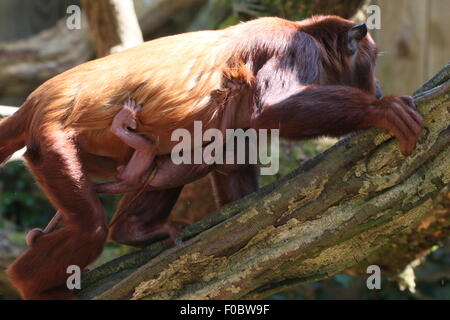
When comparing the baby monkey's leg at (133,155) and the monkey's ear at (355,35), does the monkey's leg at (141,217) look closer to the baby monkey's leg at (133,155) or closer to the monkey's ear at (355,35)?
the baby monkey's leg at (133,155)

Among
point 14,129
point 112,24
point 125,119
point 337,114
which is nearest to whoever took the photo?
point 337,114

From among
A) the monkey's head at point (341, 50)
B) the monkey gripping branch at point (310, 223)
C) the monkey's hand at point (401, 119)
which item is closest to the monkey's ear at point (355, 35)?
the monkey's head at point (341, 50)

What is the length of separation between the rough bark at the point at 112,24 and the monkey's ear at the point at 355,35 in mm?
2297

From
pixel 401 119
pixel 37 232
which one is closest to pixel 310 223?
pixel 401 119

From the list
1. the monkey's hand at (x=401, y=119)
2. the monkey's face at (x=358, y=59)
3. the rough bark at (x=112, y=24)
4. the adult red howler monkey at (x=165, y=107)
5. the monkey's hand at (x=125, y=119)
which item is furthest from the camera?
the rough bark at (x=112, y=24)

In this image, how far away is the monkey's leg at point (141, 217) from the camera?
418 cm

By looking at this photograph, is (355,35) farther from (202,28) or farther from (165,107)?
(202,28)

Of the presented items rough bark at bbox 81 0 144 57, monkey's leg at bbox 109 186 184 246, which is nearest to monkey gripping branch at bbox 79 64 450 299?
monkey's leg at bbox 109 186 184 246

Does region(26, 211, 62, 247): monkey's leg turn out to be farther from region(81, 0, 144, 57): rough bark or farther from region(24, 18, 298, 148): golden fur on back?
region(81, 0, 144, 57): rough bark

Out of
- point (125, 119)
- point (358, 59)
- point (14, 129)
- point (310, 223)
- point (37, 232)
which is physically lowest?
point (37, 232)

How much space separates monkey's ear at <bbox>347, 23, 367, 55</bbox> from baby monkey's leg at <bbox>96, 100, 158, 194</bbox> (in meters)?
1.31

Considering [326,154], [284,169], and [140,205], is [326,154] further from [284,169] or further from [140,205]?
[284,169]

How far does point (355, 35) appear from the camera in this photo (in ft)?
13.5

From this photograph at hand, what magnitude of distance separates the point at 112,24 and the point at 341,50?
2386mm
